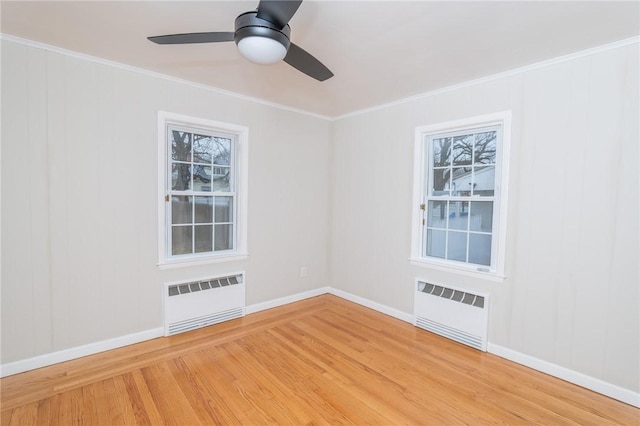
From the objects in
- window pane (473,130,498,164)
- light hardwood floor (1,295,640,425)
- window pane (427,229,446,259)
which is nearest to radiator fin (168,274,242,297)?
light hardwood floor (1,295,640,425)

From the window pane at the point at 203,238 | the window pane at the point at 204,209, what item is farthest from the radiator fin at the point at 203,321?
the window pane at the point at 204,209

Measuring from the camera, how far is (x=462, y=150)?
319 centimetres

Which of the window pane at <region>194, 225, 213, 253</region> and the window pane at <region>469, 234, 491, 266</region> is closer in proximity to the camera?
the window pane at <region>469, 234, 491, 266</region>

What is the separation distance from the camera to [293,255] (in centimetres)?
417

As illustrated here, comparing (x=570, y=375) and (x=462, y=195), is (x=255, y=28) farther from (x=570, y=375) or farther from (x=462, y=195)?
(x=570, y=375)

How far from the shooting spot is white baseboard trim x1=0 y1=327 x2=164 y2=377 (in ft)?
7.83

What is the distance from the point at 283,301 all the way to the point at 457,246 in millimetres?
2272

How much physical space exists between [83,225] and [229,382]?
6.12 ft

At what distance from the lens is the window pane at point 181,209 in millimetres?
3200

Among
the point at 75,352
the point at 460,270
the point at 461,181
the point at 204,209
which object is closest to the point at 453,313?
the point at 460,270

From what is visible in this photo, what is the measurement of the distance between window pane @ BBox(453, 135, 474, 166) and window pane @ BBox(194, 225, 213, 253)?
2.82 m

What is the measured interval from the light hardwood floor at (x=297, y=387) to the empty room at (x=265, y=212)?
2 centimetres

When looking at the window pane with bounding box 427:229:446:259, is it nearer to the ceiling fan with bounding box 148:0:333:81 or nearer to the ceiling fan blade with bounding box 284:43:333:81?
the ceiling fan blade with bounding box 284:43:333:81

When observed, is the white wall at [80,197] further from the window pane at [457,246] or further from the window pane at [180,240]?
the window pane at [457,246]
